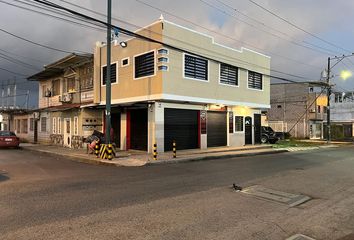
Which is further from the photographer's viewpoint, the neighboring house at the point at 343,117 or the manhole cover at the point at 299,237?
the neighboring house at the point at 343,117

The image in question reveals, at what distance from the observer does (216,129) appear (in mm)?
25016

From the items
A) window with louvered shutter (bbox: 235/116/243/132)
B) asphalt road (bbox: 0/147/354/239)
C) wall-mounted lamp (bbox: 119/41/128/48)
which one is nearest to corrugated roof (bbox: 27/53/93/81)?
wall-mounted lamp (bbox: 119/41/128/48)

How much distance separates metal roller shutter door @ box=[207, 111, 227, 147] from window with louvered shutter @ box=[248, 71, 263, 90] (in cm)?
431

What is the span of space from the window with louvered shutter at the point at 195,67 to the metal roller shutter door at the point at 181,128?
2.38 metres

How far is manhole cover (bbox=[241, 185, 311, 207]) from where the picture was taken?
843 cm

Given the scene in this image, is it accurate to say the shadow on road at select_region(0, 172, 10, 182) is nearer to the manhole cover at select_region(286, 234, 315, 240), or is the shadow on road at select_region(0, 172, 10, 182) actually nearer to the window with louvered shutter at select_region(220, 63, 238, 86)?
the manhole cover at select_region(286, 234, 315, 240)

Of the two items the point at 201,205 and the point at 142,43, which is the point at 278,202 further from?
the point at 142,43

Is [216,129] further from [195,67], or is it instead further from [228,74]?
[195,67]

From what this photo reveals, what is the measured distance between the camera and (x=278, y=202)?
832 centimetres

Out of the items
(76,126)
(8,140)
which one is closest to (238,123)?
(76,126)

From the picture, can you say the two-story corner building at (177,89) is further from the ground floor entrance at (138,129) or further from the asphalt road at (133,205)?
the asphalt road at (133,205)

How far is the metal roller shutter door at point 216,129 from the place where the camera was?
2438 cm

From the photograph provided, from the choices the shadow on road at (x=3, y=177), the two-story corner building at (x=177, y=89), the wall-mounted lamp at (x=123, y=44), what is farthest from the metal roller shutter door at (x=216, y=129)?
the shadow on road at (x=3, y=177)

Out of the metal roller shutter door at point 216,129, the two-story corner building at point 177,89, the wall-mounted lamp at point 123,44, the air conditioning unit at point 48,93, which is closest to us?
the two-story corner building at point 177,89
